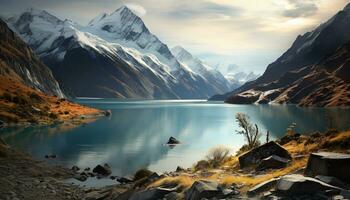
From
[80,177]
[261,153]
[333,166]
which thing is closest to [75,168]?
[80,177]

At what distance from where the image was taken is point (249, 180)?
25.4 m

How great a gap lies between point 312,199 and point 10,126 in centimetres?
13149

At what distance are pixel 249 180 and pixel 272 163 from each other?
19.3 feet

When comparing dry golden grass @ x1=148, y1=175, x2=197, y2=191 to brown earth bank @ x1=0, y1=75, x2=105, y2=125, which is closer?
dry golden grass @ x1=148, y1=175, x2=197, y2=191

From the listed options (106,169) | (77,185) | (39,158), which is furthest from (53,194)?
(39,158)

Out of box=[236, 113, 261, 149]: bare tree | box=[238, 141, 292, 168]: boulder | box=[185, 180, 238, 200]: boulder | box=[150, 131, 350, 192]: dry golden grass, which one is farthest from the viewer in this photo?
box=[236, 113, 261, 149]: bare tree

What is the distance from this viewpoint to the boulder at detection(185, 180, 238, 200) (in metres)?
22.8

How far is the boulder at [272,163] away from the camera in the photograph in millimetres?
30147

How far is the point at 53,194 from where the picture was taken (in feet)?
131

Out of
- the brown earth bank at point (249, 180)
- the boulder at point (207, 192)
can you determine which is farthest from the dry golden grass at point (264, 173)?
the boulder at point (207, 192)

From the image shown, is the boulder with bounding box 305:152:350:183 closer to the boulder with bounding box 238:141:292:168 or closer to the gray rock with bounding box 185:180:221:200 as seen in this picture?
the gray rock with bounding box 185:180:221:200

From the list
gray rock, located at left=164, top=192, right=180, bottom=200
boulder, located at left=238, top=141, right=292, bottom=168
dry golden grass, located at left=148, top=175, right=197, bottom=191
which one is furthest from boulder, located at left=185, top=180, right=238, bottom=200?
boulder, located at left=238, top=141, right=292, bottom=168

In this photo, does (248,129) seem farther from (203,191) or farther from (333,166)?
(333,166)

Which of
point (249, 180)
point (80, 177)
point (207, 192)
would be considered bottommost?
point (80, 177)
